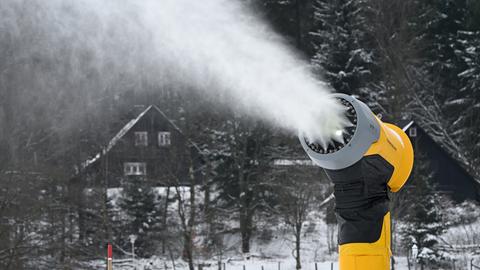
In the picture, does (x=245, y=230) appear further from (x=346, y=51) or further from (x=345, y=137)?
(x=345, y=137)

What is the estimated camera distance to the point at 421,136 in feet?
120

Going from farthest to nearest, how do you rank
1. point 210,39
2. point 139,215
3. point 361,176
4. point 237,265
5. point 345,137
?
point 139,215 → point 237,265 → point 210,39 → point 361,176 → point 345,137

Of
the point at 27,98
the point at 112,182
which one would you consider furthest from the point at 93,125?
the point at 27,98

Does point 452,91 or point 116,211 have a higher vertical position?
point 452,91

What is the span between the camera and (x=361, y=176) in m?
4.41

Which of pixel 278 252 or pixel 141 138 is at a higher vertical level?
pixel 141 138

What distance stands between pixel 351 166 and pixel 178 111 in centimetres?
3062

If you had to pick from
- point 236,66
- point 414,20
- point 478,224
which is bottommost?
point 478,224

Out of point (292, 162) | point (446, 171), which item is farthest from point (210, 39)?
point (446, 171)

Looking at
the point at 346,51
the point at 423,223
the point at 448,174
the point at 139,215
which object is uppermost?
the point at 346,51

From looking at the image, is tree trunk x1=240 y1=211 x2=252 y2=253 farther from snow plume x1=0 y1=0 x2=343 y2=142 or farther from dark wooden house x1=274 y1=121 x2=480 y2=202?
snow plume x1=0 y1=0 x2=343 y2=142

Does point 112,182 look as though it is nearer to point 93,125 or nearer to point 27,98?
point 93,125

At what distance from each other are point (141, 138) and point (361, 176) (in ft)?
121

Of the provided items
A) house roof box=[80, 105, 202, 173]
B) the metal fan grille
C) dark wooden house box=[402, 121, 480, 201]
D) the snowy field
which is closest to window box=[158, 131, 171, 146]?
house roof box=[80, 105, 202, 173]
